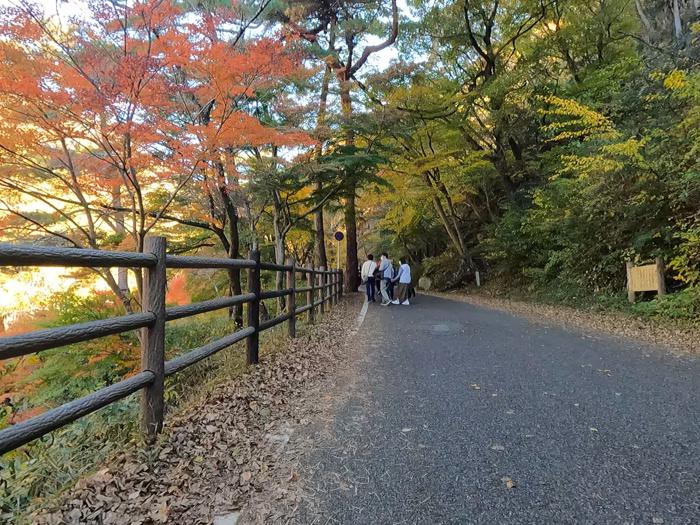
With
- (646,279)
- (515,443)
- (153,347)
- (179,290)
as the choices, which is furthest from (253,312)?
(179,290)

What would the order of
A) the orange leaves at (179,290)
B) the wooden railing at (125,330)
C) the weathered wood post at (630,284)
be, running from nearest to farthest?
the wooden railing at (125,330), the weathered wood post at (630,284), the orange leaves at (179,290)

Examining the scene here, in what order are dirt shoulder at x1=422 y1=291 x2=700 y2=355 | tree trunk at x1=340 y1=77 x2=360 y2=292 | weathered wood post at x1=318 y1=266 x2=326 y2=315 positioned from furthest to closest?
tree trunk at x1=340 y1=77 x2=360 y2=292 → weathered wood post at x1=318 y1=266 x2=326 y2=315 → dirt shoulder at x1=422 y1=291 x2=700 y2=355

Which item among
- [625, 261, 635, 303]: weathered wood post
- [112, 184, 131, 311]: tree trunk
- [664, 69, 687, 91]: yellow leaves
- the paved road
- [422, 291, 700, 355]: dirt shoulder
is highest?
[664, 69, 687, 91]: yellow leaves

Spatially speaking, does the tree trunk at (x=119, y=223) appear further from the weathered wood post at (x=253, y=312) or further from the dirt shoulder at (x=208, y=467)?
the dirt shoulder at (x=208, y=467)

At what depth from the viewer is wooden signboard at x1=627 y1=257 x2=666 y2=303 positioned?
821 cm

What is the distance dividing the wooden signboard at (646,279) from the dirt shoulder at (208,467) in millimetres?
7573

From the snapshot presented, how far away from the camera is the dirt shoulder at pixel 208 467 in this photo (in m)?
2.13

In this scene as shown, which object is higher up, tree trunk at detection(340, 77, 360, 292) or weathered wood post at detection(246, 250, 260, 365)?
tree trunk at detection(340, 77, 360, 292)

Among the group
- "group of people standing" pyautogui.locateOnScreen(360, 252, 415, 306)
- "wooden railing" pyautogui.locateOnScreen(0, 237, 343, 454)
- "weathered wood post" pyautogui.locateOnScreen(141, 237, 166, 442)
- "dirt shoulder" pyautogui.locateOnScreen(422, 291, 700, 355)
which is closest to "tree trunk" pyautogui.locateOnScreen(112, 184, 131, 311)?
"wooden railing" pyautogui.locateOnScreen(0, 237, 343, 454)

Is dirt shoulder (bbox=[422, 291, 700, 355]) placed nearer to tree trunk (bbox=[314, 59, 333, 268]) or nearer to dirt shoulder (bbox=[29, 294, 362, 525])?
dirt shoulder (bbox=[29, 294, 362, 525])

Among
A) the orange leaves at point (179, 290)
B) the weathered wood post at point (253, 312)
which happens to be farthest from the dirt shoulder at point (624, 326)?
the orange leaves at point (179, 290)

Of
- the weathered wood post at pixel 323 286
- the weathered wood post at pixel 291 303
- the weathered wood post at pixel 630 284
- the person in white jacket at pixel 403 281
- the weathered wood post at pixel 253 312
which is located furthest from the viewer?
the person in white jacket at pixel 403 281

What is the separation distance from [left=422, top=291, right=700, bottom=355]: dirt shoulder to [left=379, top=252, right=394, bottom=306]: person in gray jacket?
3.69 m

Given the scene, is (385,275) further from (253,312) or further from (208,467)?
(208,467)
